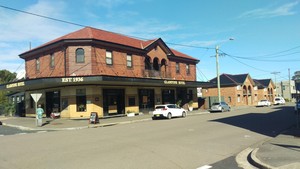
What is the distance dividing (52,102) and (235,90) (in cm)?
4054

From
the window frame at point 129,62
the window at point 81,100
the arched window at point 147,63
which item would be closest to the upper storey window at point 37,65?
the window at point 81,100

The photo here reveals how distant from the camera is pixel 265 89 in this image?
8350 centimetres

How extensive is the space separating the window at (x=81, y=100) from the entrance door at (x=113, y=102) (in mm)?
2155

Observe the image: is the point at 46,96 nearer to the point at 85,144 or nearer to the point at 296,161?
the point at 85,144

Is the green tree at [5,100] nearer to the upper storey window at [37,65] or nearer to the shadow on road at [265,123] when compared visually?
the upper storey window at [37,65]

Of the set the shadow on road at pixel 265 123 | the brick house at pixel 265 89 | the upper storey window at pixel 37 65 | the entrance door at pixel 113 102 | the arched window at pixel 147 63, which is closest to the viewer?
the shadow on road at pixel 265 123

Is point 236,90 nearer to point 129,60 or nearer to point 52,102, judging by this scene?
point 129,60

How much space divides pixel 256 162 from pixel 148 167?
306 centimetres

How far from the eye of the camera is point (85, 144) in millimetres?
12453

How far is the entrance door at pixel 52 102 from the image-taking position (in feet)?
101

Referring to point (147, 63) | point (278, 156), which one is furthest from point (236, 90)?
point (278, 156)

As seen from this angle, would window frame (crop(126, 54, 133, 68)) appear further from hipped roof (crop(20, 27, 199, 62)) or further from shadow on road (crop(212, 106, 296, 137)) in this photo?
shadow on road (crop(212, 106, 296, 137))

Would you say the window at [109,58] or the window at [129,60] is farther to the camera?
the window at [129,60]

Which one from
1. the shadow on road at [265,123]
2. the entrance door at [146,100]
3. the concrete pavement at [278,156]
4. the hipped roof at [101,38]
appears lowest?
the shadow on road at [265,123]
